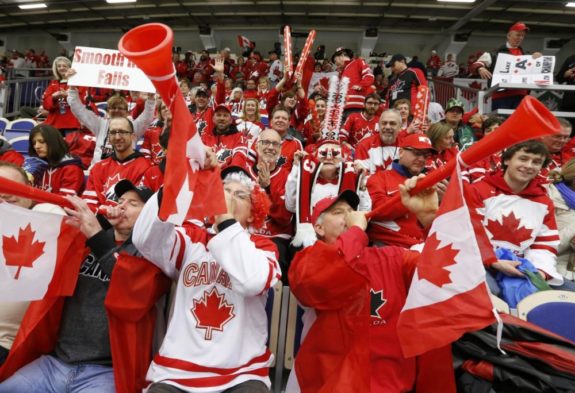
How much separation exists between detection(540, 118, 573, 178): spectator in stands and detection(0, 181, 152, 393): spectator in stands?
4053 mm

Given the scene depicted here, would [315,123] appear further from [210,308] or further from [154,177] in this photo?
[210,308]

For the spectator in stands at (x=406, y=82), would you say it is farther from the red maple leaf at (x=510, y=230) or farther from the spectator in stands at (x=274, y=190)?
the red maple leaf at (x=510, y=230)

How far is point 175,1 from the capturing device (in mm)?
14477

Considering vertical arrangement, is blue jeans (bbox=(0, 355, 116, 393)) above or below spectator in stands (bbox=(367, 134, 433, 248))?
below

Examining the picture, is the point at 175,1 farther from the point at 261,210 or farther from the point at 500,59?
the point at 261,210

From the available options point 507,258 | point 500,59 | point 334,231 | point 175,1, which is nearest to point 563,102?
point 500,59

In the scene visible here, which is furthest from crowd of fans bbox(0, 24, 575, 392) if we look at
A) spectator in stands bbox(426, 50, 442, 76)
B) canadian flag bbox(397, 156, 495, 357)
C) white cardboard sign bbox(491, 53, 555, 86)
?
spectator in stands bbox(426, 50, 442, 76)

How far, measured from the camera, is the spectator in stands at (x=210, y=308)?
1764 mm

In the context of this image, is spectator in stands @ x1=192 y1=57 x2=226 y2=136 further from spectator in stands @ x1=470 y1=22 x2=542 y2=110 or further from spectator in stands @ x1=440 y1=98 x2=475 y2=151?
spectator in stands @ x1=470 y1=22 x2=542 y2=110

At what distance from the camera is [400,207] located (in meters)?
2.58

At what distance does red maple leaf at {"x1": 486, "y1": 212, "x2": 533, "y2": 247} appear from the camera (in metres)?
2.91

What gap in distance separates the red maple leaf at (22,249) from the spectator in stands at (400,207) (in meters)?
1.82

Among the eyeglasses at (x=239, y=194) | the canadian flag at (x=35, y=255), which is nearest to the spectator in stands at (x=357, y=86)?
the eyeglasses at (x=239, y=194)

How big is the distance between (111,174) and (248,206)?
6.77ft
